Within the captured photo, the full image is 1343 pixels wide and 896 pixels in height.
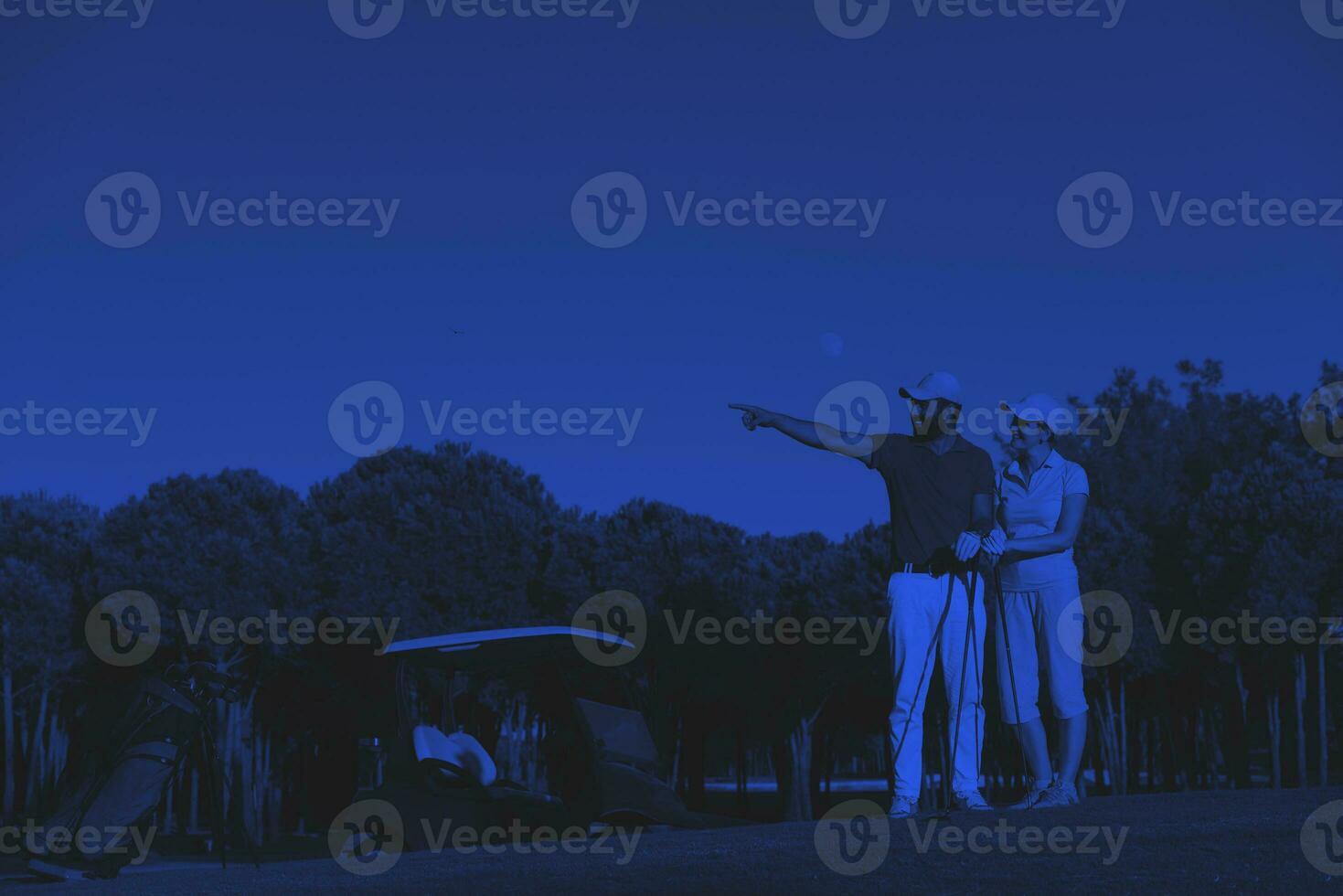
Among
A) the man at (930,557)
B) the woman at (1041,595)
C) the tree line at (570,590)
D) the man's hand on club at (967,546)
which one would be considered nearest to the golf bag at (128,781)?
the man at (930,557)

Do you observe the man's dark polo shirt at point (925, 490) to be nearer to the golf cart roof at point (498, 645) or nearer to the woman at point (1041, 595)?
the woman at point (1041, 595)

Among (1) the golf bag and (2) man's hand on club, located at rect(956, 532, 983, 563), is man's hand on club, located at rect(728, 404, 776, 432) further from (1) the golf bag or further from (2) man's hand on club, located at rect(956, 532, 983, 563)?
(1) the golf bag

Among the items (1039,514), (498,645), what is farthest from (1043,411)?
(498,645)

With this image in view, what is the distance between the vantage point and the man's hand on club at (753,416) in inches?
366

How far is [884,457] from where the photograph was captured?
935 cm

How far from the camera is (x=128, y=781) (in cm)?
966

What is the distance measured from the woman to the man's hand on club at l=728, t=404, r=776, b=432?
163 cm

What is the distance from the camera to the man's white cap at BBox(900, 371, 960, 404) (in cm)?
930

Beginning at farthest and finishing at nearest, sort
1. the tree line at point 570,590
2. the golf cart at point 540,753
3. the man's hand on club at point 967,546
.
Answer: the tree line at point 570,590, the golf cart at point 540,753, the man's hand on club at point 967,546

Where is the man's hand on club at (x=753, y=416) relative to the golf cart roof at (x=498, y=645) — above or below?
above

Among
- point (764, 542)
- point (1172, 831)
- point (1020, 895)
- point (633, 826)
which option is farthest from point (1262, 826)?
point (764, 542)

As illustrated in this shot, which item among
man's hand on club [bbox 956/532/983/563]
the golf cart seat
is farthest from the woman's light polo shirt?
the golf cart seat

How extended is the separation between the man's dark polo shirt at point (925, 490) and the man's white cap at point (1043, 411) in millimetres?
376

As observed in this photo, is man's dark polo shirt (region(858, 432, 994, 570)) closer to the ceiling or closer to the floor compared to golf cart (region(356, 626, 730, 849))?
closer to the ceiling
